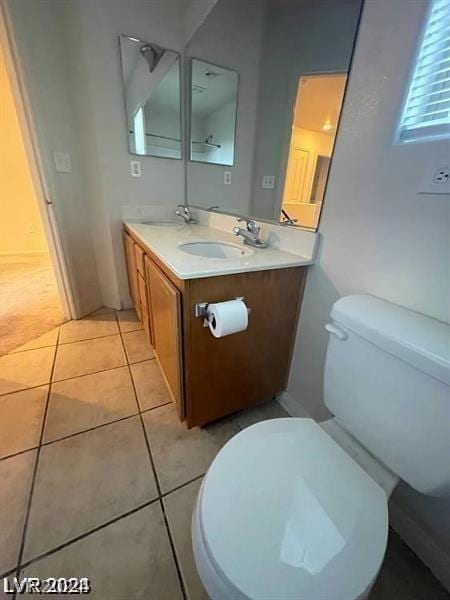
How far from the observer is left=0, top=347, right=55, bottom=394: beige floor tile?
142 cm

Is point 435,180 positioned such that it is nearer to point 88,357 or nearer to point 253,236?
point 253,236

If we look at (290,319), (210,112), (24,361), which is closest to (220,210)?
(210,112)

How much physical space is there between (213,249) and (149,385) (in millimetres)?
870

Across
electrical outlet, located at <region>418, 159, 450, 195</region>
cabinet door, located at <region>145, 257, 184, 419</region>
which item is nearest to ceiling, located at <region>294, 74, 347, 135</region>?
electrical outlet, located at <region>418, 159, 450, 195</region>

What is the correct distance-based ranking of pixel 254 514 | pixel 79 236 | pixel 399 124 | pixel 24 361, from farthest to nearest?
1. pixel 79 236
2. pixel 24 361
3. pixel 399 124
4. pixel 254 514

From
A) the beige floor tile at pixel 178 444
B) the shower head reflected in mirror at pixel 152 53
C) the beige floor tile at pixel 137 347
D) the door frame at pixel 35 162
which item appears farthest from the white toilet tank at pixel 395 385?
the shower head reflected in mirror at pixel 152 53

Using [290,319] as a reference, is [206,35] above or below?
above

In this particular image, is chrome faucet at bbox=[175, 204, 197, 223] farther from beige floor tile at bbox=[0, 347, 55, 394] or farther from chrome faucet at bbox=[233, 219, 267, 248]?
beige floor tile at bbox=[0, 347, 55, 394]

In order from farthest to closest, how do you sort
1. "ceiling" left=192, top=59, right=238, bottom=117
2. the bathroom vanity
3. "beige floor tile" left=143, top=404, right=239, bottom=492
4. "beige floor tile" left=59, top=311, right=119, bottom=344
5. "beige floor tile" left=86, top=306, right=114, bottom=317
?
"beige floor tile" left=86, top=306, right=114, bottom=317
"beige floor tile" left=59, top=311, right=119, bottom=344
"ceiling" left=192, top=59, right=238, bottom=117
"beige floor tile" left=143, top=404, right=239, bottom=492
the bathroom vanity

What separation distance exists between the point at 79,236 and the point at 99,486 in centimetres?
172

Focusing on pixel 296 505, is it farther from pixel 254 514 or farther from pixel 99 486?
pixel 99 486

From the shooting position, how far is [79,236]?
198cm

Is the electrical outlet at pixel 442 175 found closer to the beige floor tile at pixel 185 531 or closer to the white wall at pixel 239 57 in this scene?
the white wall at pixel 239 57

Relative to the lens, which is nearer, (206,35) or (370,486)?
(370,486)
